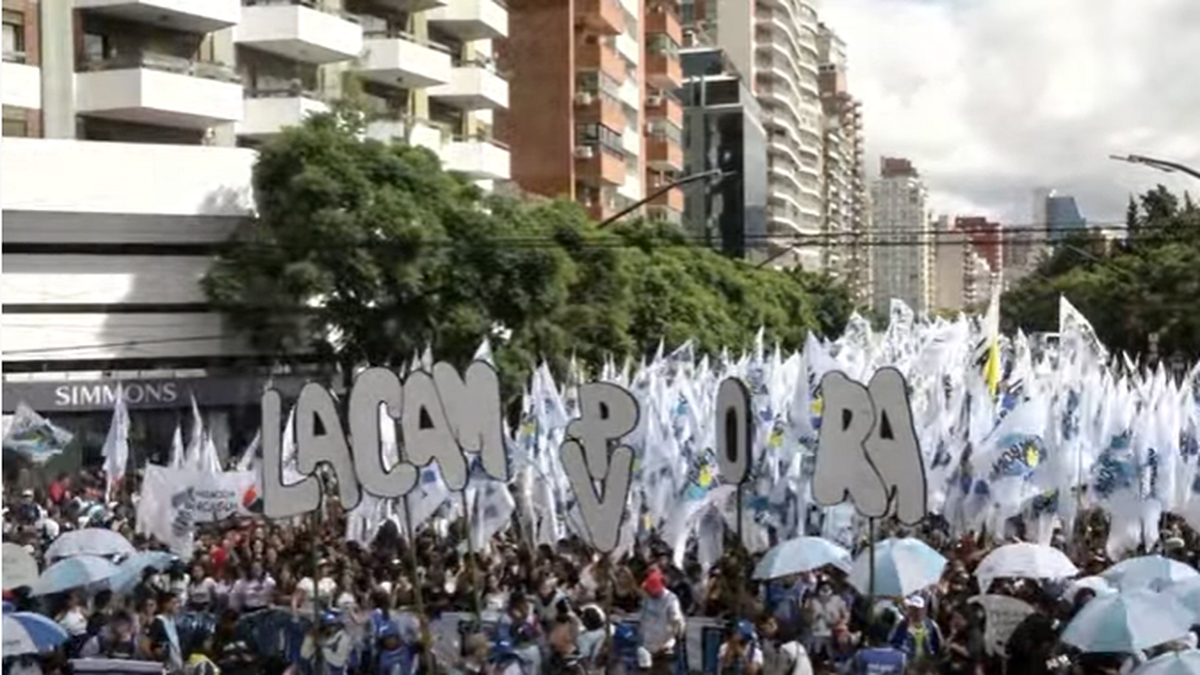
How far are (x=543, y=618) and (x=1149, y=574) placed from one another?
443 centimetres

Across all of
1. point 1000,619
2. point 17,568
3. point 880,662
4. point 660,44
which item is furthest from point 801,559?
point 660,44

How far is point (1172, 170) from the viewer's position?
28.7 meters

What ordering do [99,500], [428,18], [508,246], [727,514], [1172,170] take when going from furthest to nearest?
[428,18] → [508,246] → [1172,170] → [99,500] → [727,514]

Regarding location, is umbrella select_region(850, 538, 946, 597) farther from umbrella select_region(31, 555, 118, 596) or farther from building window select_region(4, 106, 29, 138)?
building window select_region(4, 106, 29, 138)

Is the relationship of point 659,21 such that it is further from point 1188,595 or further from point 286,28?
point 1188,595

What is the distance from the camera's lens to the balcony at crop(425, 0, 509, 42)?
4638cm

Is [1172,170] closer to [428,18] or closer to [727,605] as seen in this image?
[727,605]

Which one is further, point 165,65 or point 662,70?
point 662,70

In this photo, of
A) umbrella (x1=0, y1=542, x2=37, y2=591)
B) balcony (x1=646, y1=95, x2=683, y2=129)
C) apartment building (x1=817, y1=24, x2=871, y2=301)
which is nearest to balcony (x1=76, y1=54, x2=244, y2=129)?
umbrella (x1=0, y1=542, x2=37, y2=591)

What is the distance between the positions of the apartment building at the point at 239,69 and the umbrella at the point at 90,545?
18.3 metres

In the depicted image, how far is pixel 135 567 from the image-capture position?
1541 cm

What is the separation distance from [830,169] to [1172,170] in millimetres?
139118

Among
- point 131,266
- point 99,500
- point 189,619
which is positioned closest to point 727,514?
point 189,619

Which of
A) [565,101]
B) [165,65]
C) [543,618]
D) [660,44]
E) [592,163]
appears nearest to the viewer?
[543,618]
